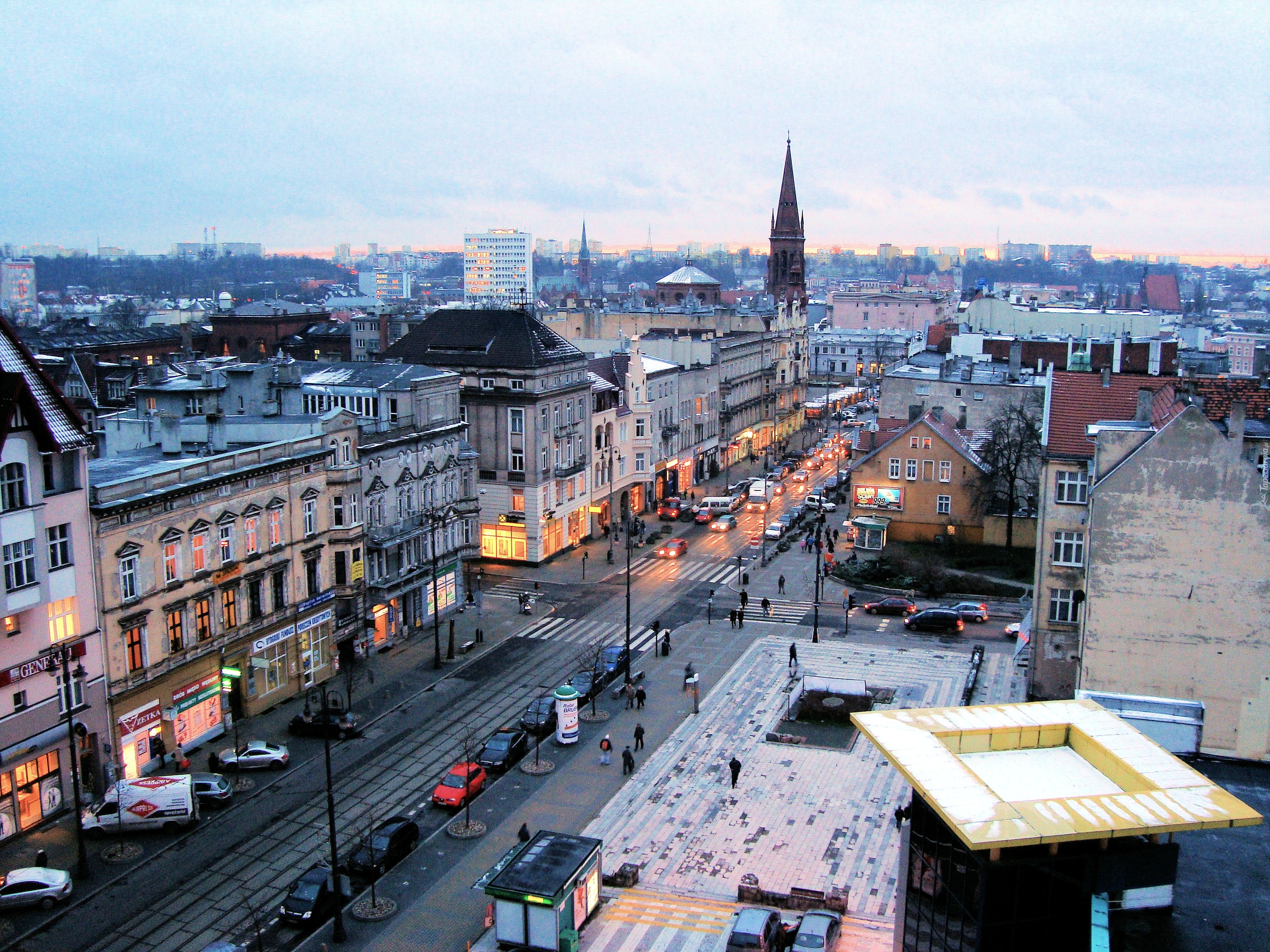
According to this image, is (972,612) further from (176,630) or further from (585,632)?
(176,630)

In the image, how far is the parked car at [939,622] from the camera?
58.4m

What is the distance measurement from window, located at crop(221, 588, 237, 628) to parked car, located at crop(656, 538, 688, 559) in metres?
34.6

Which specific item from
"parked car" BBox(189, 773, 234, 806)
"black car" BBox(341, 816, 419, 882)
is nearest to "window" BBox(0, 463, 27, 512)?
"parked car" BBox(189, 773, 234, 806)

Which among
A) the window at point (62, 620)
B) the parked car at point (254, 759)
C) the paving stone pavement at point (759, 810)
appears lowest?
the paving stone pavement at point (759, 810)

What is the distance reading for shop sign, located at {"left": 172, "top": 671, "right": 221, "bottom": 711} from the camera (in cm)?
4156

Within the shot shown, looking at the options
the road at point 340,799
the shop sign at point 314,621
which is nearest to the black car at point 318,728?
the road at point 340,799

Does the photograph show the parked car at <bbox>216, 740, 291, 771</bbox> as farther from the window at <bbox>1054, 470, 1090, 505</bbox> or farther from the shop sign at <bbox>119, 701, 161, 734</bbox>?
the window at <bbox>1054, 470, 1090, 505</bbox>

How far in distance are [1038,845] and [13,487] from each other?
102ft

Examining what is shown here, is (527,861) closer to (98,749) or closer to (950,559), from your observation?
(98,749)

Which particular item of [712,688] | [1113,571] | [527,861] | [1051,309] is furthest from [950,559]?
[1051,309]

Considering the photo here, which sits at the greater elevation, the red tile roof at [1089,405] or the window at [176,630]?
the red tile roof at [1089,405]

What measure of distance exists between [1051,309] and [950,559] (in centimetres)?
7726

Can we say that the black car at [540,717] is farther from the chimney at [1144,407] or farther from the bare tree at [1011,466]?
the bare tree at [1011,466]

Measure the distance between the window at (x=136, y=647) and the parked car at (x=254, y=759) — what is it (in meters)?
4.48
